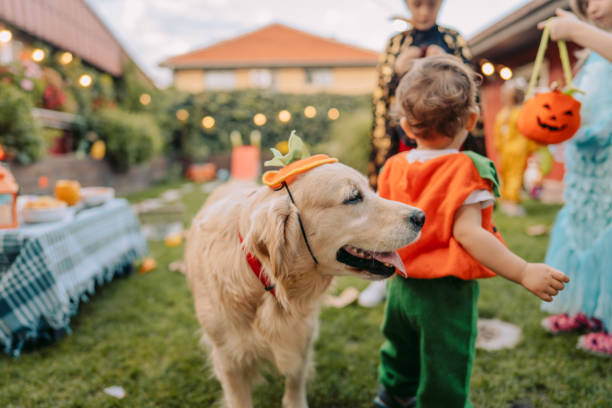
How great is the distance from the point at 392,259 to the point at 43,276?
2.39m

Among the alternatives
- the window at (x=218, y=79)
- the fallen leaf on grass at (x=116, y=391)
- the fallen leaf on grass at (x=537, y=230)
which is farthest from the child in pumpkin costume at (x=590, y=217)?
the window at (x=218, y=79)

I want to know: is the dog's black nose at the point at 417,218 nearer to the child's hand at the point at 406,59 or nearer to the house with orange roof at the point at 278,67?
the child's hand at the point at 406,59

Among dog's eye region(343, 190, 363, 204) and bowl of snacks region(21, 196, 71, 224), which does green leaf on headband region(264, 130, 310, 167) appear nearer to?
dog's eye region(343, 190, 363, 204)

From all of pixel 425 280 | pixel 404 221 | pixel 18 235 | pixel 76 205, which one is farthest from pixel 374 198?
pixel 76 205

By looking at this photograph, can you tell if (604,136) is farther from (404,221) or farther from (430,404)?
(430,404)

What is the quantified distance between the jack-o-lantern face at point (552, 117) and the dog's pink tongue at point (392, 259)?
1.03 m

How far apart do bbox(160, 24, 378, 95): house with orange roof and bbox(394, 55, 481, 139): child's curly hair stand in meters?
20.9

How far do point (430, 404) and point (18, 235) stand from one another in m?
2.63

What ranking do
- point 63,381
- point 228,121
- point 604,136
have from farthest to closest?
point 228,121, point 63,381, point 604,136

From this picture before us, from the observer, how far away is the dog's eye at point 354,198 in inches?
56.7

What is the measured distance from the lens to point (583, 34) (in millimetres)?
1639

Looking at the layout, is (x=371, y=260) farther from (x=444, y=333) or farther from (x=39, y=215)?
(x=39, y=215)

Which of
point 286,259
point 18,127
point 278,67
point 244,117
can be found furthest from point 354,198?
point 278,67

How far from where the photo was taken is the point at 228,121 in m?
15.3
